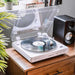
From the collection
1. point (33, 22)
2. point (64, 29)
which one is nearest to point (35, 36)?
point (33, 22)

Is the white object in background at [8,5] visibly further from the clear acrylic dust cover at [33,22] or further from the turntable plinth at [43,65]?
the turntable plinth at [43,65]

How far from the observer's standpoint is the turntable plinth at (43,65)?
4.21ft

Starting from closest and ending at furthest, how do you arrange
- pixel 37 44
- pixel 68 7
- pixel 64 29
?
pixel 37 44 < pixel 64 29 < pixel 68 7

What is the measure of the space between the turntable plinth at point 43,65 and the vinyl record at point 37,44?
0.10 meters

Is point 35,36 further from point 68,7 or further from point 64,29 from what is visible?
point 68,7

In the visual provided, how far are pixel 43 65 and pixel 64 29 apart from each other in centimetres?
47

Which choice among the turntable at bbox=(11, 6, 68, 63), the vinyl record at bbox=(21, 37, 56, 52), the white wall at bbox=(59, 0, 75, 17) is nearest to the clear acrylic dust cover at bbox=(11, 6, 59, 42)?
the turntable at bbox=(11, 6, 68, 63)

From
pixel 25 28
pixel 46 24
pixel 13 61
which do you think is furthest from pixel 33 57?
pixel 46 24

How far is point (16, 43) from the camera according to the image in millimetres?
1511

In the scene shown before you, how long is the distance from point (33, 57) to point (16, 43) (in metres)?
0.30

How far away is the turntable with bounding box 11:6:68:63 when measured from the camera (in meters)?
1.37

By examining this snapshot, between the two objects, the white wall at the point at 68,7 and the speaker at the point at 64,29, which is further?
the white wall at the point at 68,7

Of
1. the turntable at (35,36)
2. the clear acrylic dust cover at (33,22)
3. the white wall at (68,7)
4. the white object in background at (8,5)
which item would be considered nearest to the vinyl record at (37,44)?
the turntable at (35,36)

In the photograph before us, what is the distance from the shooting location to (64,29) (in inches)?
63.1
